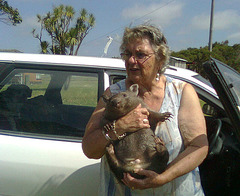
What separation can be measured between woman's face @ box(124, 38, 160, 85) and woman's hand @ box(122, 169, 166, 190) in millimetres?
794

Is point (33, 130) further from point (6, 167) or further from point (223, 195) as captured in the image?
point (223, 195)

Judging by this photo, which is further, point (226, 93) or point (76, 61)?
point (76, 61)

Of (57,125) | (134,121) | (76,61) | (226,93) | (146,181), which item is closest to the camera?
(146,181)

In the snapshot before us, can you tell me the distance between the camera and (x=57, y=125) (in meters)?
2.81

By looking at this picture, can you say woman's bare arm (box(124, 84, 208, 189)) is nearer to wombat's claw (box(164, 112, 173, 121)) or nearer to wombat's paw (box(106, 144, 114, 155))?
wombat's claw (box(164, 112, 173, 121))

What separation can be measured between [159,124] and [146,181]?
488 mm

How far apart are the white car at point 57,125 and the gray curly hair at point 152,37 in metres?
0.71

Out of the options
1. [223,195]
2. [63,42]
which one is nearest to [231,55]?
[63,42]

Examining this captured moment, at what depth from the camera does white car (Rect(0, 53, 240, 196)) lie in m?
2.52

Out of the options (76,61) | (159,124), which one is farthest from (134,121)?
(76,61)

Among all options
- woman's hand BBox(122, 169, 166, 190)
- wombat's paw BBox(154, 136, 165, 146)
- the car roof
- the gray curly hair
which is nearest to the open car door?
the gray curly hair

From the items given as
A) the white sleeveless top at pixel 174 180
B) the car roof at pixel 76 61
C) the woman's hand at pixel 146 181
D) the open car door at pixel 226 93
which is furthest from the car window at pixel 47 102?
the open car door at pixel 226 93

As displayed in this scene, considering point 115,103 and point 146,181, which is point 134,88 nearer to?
point 115,103

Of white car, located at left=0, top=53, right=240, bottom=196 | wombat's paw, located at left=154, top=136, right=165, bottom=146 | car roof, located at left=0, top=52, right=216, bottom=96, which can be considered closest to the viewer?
wombat's paw, located at left=154, top=136, right=165, bottom=146
